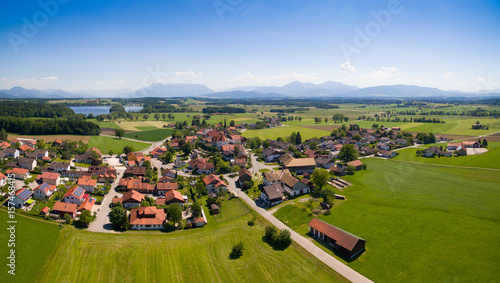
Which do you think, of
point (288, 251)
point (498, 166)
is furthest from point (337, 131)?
point (288, 251)

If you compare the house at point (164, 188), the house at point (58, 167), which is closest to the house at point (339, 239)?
the house at point (164, 188)

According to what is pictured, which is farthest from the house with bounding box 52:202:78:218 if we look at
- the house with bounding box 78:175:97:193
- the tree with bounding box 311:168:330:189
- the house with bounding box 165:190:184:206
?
the tree with bounding box 311:168:330:189

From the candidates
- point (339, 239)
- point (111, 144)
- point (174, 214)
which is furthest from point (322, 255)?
point (111, 144)

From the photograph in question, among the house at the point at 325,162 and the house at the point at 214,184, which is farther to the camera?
the house at the point at 325,162

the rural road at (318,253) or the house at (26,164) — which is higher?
the house at (26,164)

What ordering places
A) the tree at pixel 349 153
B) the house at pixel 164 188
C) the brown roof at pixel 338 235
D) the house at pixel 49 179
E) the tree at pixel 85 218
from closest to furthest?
the brown roof at pixel 338 235 < the tree at pixel 85 218 < the house at pixel 49 179 < the house at pixel 164 188 < the tree at pixel 349 153

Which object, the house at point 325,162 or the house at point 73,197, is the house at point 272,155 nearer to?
the house at point 325,162

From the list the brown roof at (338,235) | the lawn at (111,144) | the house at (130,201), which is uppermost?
the lawn at (111,144)

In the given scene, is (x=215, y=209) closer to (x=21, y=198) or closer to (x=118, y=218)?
(x=118, y=218)
